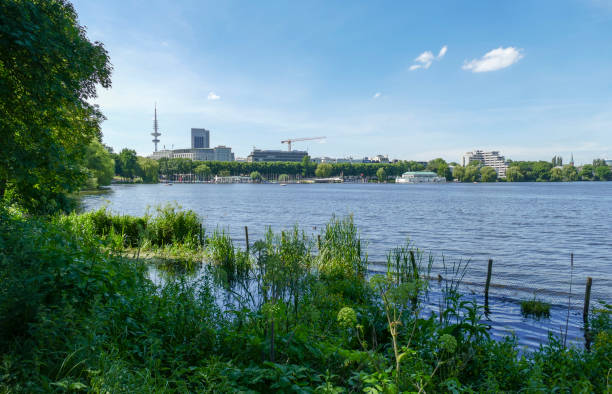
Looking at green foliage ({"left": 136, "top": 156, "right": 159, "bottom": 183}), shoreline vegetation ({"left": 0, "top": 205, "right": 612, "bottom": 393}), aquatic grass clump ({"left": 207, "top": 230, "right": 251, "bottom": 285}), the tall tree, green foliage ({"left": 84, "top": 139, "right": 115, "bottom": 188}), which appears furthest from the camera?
green foliage ({"left": 136, "top": 156, "right": 159, "bottom": 183})

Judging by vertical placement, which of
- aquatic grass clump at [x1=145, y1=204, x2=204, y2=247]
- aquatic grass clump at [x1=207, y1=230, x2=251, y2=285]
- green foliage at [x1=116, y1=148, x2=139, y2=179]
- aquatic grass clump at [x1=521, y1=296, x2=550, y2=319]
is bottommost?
aquatic grass clump at [x1=521, y1=296, x2=550, y2=319]

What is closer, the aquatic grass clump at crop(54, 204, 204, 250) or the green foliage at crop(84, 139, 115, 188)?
the aquatic grass clump at crop(54, 204, 204, 250)

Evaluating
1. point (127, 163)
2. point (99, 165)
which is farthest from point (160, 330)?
point (127, 163)

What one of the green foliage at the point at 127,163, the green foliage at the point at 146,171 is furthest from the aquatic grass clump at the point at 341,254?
the green foliage at the point at 146,171

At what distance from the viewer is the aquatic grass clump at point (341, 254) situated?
12.6m

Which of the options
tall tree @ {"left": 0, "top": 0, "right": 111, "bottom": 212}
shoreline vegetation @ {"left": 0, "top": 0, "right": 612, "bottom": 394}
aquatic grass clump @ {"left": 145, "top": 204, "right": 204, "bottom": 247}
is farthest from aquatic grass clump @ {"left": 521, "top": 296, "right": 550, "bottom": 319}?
aquatic grass clump @ {"left": 145, "top": 204, "right": 204, "bottom": 247}

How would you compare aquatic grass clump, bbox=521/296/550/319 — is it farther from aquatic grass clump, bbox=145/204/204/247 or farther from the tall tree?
aquatic grass clump, bbox=145/204/204/247

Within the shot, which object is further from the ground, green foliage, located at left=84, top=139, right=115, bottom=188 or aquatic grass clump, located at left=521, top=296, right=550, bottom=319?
green foliage, located at left=84, top=139, right=115, bottom=188

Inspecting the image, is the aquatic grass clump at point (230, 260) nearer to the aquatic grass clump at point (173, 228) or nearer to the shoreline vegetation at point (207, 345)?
the aquatic grass clump at point (173, 228)

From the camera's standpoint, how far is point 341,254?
44.9 ft

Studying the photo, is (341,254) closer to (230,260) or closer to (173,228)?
(230,260)

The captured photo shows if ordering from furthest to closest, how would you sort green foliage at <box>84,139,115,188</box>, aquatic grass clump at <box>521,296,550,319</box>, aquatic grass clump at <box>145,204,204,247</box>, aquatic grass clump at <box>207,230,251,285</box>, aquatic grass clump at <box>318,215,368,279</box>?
green foliage at <box>84,139,115,188</box> < aquatic grass clump at <box>145,204,204,247</box> < aquatic grass clump at <box>207,230,251,285</box> < aquatic grass clump at <box>318,215,368,279</box> < aquatic grass clump at <box>521,296,550,319</box>

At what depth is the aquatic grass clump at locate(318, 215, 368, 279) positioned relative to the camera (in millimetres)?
12578

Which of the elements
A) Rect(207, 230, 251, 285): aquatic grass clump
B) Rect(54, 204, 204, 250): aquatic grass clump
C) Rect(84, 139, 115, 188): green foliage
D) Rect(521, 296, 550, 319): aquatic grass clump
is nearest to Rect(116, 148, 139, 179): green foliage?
Rect(84, 139, 115, 188): green foliage
